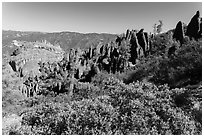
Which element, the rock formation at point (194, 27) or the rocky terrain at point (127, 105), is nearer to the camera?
the rocky terrain at point (127, 105)

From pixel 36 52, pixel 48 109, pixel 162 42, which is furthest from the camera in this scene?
pixel 36 52

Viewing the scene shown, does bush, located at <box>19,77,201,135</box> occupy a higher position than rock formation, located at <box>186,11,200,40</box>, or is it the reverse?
rock formation, located at <box>186,11,200,40</box>

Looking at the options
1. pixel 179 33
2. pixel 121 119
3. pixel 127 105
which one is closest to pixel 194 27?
pixel 179 33

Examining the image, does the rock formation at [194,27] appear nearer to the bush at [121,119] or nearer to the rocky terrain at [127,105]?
the rocky terrain at [127,105]

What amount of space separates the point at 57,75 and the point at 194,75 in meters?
38.1

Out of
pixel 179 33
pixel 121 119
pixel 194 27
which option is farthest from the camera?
pixel 179 33

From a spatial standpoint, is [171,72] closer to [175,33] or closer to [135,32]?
[175,33]

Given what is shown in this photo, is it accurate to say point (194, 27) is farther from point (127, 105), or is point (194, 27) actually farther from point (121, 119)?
point (121, 119)

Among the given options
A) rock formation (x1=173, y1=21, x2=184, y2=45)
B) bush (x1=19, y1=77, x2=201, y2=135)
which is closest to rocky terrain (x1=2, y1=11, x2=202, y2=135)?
bush (x1=19, y1=77, x2=201, y2=135)

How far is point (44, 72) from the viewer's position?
67875mm

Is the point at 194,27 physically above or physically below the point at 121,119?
above

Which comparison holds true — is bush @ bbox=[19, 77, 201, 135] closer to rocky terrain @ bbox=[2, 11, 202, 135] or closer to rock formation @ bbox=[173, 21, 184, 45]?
rocky terrain @ bbox=[2, 11, 202, 135]

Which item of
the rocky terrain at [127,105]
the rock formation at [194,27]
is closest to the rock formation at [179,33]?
the rocky terrain at [127,105]

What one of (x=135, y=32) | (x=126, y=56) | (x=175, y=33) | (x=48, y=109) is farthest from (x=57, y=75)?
(x=48, y=109)
